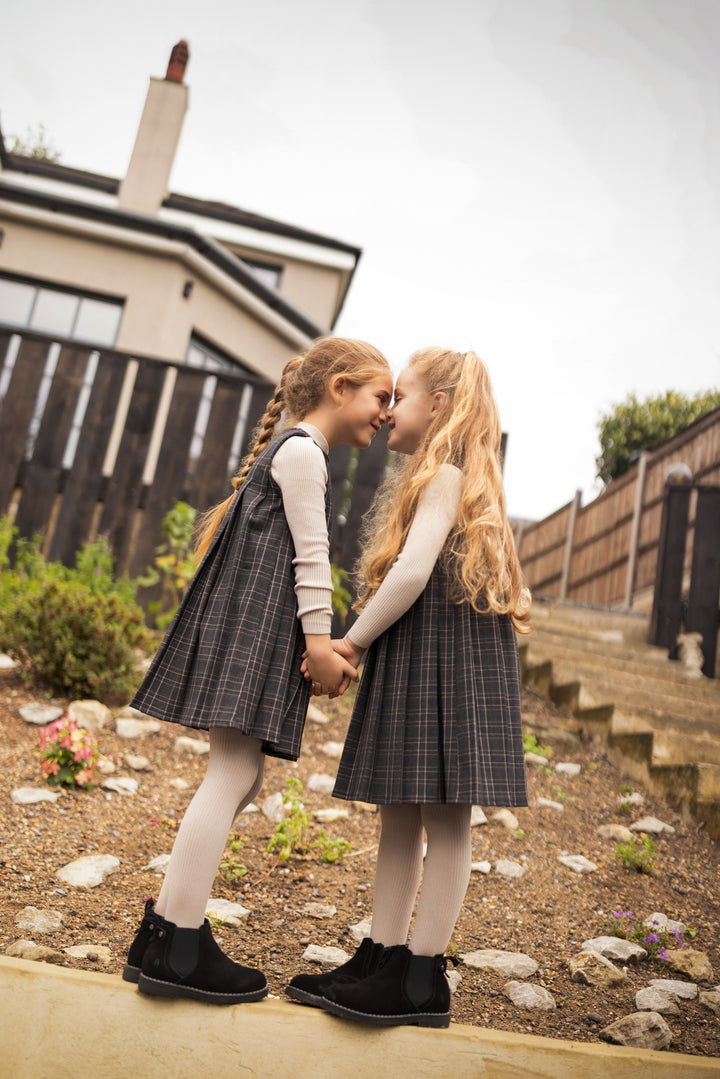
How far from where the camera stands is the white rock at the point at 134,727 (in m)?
3.27

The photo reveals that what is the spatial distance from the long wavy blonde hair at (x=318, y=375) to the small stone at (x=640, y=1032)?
147 cm

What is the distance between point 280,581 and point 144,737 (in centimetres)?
199

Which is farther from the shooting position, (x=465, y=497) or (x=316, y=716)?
(x=316, y=716)

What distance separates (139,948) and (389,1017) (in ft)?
1.69

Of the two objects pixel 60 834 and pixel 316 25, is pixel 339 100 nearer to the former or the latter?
pixel 316 25

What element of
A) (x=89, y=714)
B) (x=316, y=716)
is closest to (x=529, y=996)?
(x=316, y=716)

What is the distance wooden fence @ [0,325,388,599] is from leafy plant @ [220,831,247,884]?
8.01 feet

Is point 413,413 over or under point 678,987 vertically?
over

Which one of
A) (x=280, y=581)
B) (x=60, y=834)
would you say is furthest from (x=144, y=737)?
(x=280, y=581)

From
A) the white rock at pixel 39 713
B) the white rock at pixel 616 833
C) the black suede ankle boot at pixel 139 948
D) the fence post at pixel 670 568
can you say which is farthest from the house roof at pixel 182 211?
the black suede ankle boot at pixel 139 948

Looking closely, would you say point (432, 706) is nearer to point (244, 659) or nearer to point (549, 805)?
point (244, 659)

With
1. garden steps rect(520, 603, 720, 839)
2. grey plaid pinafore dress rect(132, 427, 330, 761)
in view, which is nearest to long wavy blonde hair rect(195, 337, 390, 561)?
grey plaid pinafore dress rect(132, 427, 330, 761)

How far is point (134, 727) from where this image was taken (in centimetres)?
330

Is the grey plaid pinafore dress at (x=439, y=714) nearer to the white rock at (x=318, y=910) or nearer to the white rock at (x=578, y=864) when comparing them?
the white rock at (x=318, y=910)
